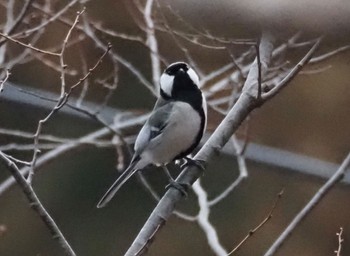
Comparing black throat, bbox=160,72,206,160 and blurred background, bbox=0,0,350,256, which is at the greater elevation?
blurred background, bbox=0,0,350,256

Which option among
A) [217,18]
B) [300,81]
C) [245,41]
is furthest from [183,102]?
[300,81]

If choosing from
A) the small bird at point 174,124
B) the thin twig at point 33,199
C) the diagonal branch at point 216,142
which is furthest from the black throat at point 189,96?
the thin twig at point 33,199

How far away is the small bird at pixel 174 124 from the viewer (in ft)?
6.19

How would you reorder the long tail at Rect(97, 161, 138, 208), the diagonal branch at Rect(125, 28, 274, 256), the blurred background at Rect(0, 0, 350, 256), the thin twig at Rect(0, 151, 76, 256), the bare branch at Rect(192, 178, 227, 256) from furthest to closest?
the blurred background at Rect(0, 0, 350, 256), the bare branch at Rect(192, 178, 227, 256), the long tail at Rect(97, 161, 138, 208), the diagonal branch at Rect(125, 28, 274, 256), the thin twig at Rect(0, 151, 76, 256)

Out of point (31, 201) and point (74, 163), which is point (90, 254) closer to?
point (74, 163)

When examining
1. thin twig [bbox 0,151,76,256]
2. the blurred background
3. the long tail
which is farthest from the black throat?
the blurred background

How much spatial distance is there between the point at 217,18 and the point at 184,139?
51.2 inches

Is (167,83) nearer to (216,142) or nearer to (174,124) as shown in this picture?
(174,124)

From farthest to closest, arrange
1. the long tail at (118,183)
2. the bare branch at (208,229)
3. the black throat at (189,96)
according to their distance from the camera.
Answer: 1. the bare branch at (208,229)
2. the black throat at (189,96)
3. the long tail at (118,183)

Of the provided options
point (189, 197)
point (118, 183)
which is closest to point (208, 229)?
point (118, 183)

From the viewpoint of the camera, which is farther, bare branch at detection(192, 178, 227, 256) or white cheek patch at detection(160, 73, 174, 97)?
bare branch at detection(192, 178, 227, 256)

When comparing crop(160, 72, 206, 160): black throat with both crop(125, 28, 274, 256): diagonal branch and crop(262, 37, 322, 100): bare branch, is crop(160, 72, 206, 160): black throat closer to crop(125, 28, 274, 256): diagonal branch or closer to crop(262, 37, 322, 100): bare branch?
crop(125, 28, 274, 256): diagonal branch

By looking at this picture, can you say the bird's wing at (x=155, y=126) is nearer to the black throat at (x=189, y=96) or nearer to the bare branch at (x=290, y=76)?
the black throat at (x=189, y=96)

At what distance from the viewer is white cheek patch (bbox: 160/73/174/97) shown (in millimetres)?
1943
